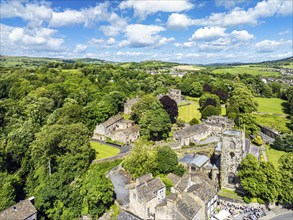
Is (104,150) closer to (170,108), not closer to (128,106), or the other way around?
(170,108)

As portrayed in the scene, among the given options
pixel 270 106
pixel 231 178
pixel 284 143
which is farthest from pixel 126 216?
pixel 270 106

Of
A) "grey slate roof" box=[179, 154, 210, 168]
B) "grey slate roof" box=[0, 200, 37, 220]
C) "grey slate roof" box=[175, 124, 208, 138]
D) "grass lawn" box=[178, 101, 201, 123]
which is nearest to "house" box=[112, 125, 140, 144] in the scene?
"grey slate roof" box=[175, 124, 208, 138]

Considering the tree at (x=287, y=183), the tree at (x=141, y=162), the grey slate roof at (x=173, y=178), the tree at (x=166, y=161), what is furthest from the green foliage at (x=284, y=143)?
the tree at (x=141, y=162)

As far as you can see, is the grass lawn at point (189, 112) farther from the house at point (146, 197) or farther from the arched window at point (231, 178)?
the house at point (146, 197)

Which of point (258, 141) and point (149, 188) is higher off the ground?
point (149, 188)

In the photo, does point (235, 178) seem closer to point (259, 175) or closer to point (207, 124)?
point (259, 175)

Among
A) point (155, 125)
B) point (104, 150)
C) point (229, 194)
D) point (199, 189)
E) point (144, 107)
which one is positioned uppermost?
point (144, 107)

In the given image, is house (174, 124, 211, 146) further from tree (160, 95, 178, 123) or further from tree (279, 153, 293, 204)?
tree (279, 153, 293, 204)
